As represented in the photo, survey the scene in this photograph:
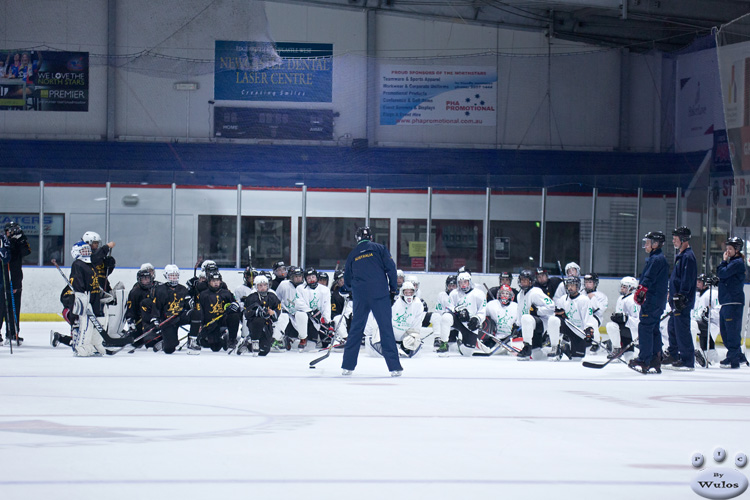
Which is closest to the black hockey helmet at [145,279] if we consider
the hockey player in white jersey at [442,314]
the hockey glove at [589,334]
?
the hockey player in white jersey at [442,314]

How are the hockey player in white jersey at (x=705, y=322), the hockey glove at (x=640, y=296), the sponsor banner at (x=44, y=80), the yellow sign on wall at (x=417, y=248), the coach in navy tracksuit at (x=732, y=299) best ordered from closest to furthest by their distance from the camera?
1. the hockey glove at (x=640, y=296)
2. the coach in navy tracksuit at (x=732, y=299)
3. the hockey player in white jersey at (x=705, y=322)
4. the yellow sign on wall at (x=417, y=248)
5. the sponsor banner at (x=44, y=80)

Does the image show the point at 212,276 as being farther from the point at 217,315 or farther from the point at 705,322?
the point at 705,322

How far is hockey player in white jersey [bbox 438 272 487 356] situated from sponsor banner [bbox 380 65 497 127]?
31.7ft

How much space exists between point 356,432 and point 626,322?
572 centimetres

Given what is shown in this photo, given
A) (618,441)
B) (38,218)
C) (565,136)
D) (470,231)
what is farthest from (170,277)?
(565,136)

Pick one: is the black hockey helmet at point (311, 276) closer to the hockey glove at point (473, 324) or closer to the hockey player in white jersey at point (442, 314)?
the hockey player in white jersey at point (442, 314)

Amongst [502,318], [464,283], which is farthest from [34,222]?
[502,318]

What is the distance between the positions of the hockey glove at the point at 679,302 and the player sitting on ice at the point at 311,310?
13.0 ft

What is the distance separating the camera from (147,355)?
9461 millimetres

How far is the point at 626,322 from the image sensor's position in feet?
31.9

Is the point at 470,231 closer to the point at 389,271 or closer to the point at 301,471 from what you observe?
the point at 389,271

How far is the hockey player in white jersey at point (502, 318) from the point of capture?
10266 mm

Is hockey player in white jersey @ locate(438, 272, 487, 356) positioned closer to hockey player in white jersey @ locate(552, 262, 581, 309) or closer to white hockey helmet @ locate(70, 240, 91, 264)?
hockey player in white jersey @ locate(552, 262, 581, 309)

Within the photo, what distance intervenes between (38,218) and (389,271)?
819 centimetres
